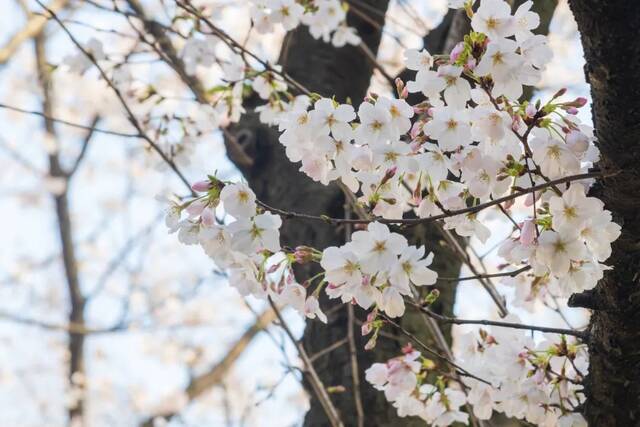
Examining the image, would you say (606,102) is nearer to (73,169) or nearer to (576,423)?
(576,423)

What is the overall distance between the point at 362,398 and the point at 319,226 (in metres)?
0.47

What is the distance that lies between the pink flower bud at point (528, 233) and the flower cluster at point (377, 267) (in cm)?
12

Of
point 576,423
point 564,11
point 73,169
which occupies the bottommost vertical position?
point 576,423

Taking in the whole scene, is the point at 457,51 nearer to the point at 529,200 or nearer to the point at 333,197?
the point at 529,200

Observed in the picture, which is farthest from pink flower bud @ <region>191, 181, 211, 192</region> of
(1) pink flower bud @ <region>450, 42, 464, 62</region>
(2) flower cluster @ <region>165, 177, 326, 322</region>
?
(1) pink flower bud @ <region>450, 42, 464, 62</region>

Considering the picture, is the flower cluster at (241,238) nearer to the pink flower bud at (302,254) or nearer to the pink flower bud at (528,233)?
the pink flower bud at (302,254)

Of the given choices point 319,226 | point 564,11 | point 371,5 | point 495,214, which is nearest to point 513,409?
point 495,214

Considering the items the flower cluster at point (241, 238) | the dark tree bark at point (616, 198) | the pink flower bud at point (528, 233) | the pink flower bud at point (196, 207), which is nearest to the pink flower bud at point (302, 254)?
the flower cluster at point (241, 238)

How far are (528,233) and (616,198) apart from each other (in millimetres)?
130

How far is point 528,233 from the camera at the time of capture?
892 millimetres

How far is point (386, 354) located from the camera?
1700 millimetres

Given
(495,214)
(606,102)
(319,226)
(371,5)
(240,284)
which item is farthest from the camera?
(371,5)

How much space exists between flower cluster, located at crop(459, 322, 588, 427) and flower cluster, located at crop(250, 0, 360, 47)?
0.82 meters

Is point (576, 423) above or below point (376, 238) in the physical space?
Answer: below
